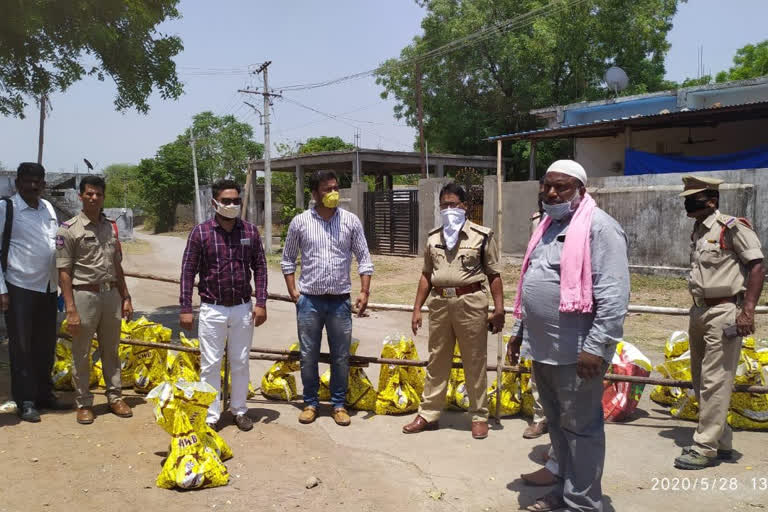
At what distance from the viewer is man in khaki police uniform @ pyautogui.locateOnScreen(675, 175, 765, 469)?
12.8ft

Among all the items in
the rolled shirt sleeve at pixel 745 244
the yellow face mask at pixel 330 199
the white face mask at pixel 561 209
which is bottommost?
the rolled shirt sleeve at pixel 745 244

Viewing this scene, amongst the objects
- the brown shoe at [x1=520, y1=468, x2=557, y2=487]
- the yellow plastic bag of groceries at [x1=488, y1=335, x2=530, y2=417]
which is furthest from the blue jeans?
the brown shoe at [x1=520, y1=468, x2=557, y2=487]

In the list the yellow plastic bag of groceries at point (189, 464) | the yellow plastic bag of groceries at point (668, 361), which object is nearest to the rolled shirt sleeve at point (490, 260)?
the yellow plastic bag of groceries at point (668, 361)

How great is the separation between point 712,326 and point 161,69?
292 inches

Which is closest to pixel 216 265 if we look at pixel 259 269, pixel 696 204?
pixel 259 269

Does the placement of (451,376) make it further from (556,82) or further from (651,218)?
(556,82)

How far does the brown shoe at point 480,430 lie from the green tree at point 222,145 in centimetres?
4900

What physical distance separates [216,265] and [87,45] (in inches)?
180

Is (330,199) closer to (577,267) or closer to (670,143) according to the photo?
(577,267)

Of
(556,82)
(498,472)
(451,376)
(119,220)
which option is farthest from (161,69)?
(119,220)

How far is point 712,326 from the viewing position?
13.0 feet

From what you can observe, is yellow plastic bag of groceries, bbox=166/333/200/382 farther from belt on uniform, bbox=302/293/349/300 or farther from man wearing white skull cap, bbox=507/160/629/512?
man wearing white skull cap, bbox=507/160/629/512

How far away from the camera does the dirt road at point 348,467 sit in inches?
137

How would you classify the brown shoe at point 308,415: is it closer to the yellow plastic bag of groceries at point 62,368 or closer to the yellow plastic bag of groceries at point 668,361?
the yellow plastic bag of groceries at point 62,368
